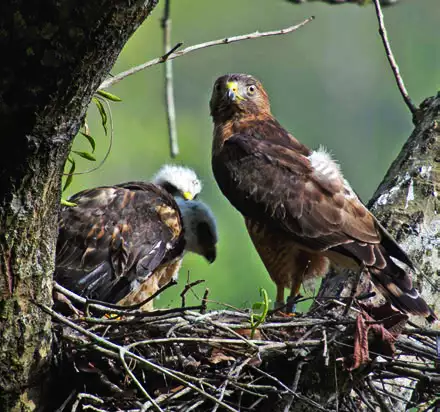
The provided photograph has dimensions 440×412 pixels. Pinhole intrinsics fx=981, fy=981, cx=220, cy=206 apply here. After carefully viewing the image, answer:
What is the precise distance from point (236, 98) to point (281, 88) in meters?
15.4

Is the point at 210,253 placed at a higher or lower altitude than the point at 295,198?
lower

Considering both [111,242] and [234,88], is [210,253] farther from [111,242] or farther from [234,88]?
[234,88]

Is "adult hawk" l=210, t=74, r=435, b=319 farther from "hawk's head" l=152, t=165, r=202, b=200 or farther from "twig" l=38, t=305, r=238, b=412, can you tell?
"twig" l=38, t=305, r=238, b=412

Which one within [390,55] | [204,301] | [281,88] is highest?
[281,88]

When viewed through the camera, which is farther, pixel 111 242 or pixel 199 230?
pixel 199 230

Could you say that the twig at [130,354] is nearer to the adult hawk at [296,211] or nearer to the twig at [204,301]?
the twig at [204,301]

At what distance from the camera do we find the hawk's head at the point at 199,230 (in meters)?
6.12

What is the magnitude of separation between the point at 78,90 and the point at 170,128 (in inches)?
60.7

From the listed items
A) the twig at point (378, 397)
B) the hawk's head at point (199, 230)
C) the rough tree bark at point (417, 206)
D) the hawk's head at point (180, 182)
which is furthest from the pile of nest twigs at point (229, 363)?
the hawk's head at point (180, 182)

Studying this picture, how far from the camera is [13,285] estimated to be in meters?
3.60

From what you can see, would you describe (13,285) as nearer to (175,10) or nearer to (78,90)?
Answer: (78,90)

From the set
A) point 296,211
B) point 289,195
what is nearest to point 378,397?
point 296,211

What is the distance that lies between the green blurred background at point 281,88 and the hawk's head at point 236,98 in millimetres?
4505

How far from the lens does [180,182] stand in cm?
650
